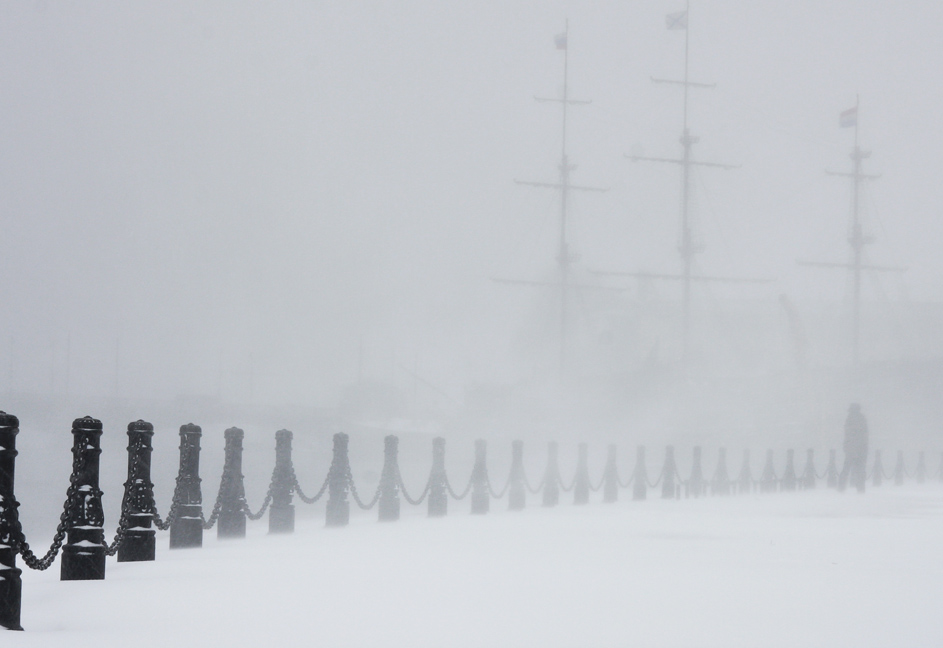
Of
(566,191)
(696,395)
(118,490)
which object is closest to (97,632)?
(566,191)

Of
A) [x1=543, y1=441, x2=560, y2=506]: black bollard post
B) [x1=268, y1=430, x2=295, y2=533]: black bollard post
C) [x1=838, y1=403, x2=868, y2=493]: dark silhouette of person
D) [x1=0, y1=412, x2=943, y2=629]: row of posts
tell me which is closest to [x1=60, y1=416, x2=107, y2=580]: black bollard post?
[x1=0, y1=412, x2=943, y2=629]: row of posts

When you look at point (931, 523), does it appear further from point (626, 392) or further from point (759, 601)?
point (626, 392)

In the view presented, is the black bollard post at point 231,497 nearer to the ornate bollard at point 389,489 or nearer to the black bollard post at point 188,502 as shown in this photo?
the black bollard post at point 188,502

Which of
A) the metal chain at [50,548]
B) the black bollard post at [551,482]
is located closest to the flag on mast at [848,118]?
the black bollard post at [551,482]

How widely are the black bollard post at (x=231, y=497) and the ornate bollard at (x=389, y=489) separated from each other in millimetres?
4503

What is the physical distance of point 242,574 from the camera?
9.85m

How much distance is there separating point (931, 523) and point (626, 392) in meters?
80.5

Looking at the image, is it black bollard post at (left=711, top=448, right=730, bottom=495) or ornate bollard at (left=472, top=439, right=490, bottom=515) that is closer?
ornate bollard at (left=472, top=439, right=490, bottom=515)

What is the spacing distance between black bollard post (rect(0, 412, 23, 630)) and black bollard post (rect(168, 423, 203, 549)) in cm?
568

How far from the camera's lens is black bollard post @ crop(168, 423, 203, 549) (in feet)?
43.8

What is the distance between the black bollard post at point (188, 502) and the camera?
1334 cm

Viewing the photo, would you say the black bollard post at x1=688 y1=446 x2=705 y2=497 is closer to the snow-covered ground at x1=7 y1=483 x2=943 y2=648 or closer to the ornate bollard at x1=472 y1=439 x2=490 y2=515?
the ornate bollard at x1=472 y1=439 x2=490 y2=515

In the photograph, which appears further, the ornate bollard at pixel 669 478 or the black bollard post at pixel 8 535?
the ornate bollard at pixel 669 478

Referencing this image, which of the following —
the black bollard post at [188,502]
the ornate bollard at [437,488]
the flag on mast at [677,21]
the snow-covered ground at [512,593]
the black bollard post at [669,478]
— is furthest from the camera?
the flag on mast at [677,21]
